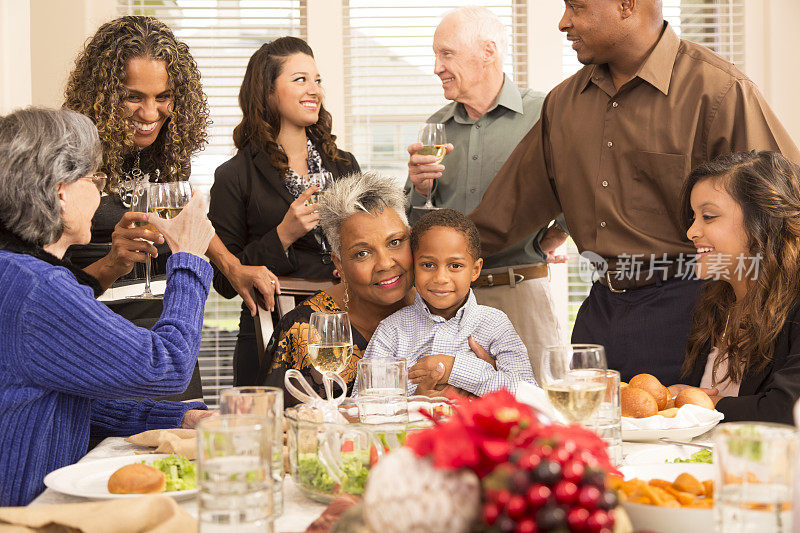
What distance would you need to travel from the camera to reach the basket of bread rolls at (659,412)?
163 centimetres

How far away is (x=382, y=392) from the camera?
161 centimetres

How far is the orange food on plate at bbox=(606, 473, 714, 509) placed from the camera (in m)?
1.04

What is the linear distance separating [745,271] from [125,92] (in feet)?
6.55

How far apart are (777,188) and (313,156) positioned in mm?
1784

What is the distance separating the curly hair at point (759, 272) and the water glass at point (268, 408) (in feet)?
4.33

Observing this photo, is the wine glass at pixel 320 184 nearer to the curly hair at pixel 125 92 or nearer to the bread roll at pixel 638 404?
the curly hair at pixel 125 92

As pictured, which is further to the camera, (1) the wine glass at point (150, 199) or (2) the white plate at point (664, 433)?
(1) the wine glass at point (150, 199)

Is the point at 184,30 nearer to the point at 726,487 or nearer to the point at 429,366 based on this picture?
the point at 429,366

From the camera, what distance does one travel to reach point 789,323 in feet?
6.57

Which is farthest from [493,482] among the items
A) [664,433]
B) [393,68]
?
[393,68]

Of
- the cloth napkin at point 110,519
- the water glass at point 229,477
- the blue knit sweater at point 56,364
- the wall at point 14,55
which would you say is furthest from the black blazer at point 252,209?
the water glass at point 229,477

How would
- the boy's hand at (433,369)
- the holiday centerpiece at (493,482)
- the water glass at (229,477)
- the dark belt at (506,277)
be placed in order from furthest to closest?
1. the dark belt at (506,277)
2. the boy's hand at (433,369)
3. the water glass at (229,477)
4. the holiday centerpiece at (493,482)

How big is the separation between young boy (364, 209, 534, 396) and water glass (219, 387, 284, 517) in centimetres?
108

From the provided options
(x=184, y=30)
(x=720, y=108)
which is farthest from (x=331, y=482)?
(x=184, y=30)
